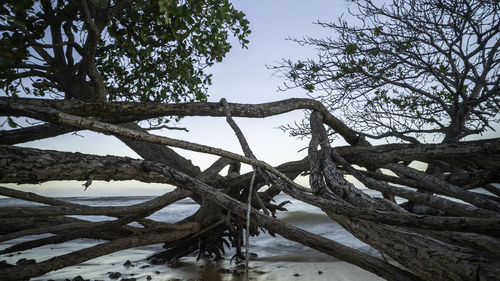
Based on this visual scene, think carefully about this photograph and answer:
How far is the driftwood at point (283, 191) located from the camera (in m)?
1.51

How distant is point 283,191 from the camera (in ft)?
7.88

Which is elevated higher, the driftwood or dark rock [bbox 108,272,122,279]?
the driftwood

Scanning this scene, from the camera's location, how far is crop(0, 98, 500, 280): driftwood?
4.95 ft

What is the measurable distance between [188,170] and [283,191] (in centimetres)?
403

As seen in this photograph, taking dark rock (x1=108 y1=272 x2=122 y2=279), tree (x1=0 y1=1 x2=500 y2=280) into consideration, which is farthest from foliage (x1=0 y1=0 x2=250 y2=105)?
dark rock (x1=108 y1=272 x2=122 y2=279)

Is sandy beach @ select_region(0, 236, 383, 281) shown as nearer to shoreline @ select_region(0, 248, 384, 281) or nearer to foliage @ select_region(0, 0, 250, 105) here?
shoreline @ select_region(0, 248, 384, 281)

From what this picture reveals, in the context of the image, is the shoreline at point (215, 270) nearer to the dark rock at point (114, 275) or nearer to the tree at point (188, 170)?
the dark rock at point (114, 275)

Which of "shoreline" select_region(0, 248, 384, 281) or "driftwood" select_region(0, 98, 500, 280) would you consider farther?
"shoreline" select_region(0, 248, 384, 281)

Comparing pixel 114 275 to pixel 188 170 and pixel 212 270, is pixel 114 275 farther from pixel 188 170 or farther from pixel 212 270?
pixel 188 170

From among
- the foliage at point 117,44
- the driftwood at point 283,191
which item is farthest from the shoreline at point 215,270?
the foliage at point 117,44

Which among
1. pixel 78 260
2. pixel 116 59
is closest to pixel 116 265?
pixel 78 260

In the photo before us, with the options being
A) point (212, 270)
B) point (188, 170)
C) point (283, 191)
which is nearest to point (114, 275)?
point (212, 270)

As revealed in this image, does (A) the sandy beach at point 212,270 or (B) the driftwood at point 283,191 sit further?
(A) the sandy beach at point 212,270

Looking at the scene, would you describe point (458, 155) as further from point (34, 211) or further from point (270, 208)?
point (34, 211)
